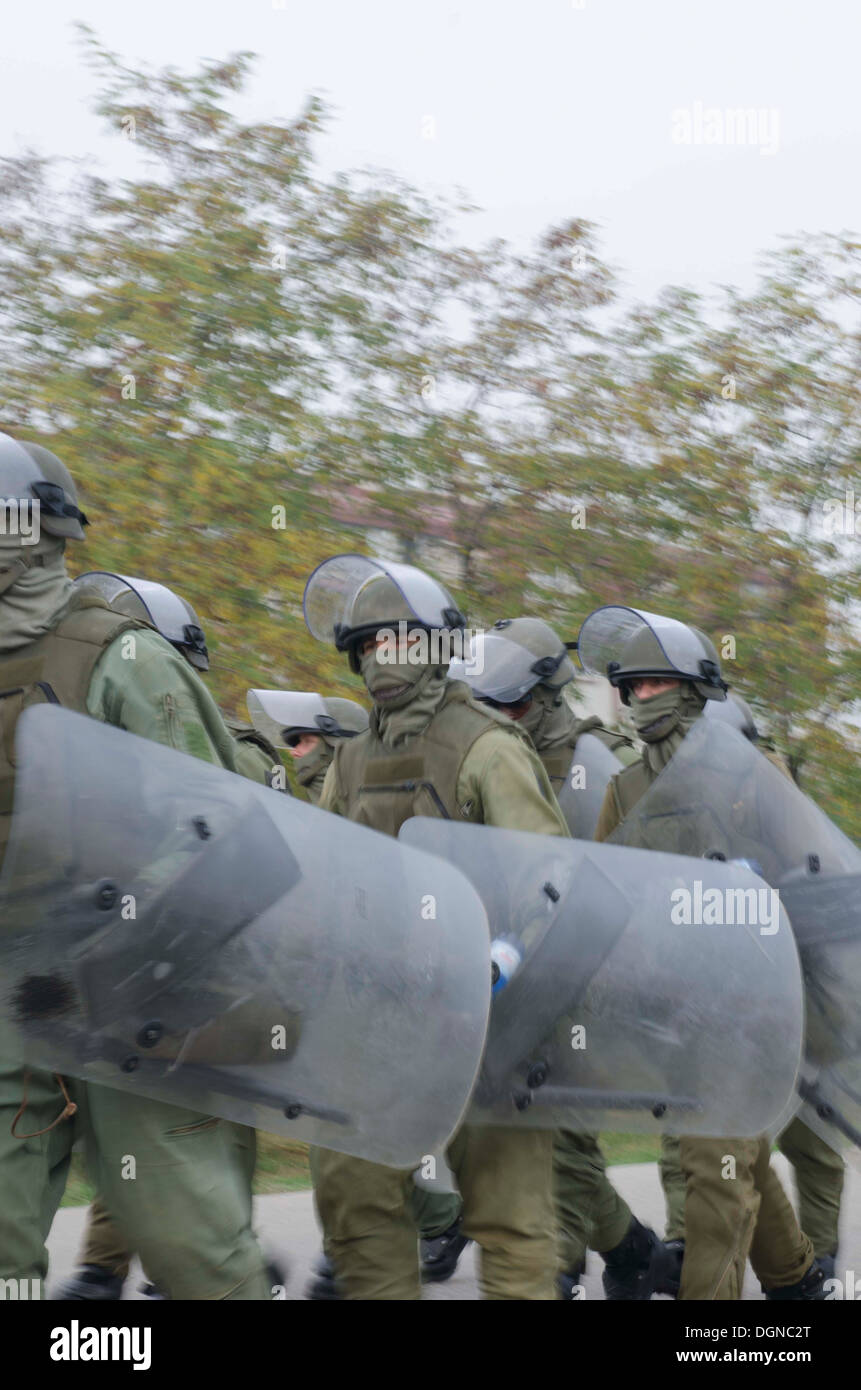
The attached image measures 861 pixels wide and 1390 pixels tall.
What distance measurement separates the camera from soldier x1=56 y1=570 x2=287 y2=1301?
4.64 meters

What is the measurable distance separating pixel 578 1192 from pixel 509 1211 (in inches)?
42.4

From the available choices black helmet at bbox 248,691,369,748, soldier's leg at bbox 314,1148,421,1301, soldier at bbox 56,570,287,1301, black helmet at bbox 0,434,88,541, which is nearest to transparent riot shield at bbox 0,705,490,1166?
soldier's leg at bbox 314,1148,421,1301

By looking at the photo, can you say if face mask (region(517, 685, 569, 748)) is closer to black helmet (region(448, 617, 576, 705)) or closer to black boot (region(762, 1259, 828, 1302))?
black helmet (region(448, 617, 576, 705))

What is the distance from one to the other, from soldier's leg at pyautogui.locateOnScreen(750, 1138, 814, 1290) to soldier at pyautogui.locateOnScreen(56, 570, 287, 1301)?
66.1 inches

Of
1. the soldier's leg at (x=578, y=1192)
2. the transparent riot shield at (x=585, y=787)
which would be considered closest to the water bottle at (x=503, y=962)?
the soldier's leg at (x=578, y=1192)

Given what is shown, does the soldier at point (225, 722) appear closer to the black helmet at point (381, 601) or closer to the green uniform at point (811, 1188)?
the black helmet at point (381, 601)

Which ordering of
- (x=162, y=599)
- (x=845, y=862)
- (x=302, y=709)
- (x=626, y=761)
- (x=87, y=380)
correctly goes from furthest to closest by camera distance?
(x=87, y=380)
(x=302, y=709)
(x=626, y=761)
(x=162, y=599)
(x=845, y=862)

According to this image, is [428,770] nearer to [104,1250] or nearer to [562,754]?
[104,1250]

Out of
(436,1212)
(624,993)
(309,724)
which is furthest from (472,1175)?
(309,724)

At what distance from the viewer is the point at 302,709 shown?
677cm

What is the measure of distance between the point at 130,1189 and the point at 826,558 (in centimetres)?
729

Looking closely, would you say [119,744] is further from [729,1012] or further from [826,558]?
[826,558]

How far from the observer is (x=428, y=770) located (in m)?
3.94
